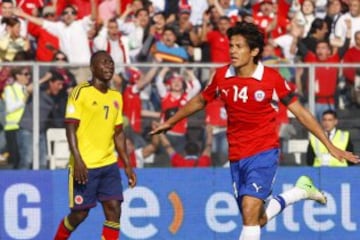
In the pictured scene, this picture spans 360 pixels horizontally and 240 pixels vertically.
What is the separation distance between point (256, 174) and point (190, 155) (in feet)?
13.4

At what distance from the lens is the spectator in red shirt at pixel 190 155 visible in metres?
15.8

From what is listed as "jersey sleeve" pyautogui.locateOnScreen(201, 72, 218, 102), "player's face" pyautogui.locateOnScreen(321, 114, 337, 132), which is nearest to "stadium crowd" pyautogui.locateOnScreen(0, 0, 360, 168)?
"player's face" pyautogui.locateOnScreen(321, 114, 337, 132)

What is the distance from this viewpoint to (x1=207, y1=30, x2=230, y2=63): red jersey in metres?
18.8

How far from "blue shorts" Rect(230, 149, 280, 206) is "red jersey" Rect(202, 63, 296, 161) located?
62 millimetres

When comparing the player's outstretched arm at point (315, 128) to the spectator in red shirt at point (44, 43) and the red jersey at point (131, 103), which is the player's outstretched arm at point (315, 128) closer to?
the red jersey at point (131, 103)

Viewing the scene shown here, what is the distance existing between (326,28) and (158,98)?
4662mm

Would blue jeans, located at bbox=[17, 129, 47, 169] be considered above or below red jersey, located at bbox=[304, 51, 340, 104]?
below

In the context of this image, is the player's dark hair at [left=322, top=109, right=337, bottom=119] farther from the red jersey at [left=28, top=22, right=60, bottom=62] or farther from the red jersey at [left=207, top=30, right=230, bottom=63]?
the red jersey at [left=28, top=22, right=60, bottom=62]

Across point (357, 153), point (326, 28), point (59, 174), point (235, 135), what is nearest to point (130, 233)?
point (59, 174)

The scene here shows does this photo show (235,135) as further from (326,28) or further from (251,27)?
(326,28)

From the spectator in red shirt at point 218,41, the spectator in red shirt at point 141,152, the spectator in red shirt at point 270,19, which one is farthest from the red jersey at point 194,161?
the spectator in red shirt at point 270,19

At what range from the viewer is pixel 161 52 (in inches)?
730

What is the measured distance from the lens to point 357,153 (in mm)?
16172

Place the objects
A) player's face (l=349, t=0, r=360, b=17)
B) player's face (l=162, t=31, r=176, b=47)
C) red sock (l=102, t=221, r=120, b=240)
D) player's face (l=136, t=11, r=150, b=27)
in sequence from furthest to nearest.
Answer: player's face (l=349, t=0, r=360, b=17) → player's face (l=136, t=11, r=150, b=27) → player's face (l=162, t=31, r=176, b=47) → red sock (l=102, t=221, r=120, b=240)
